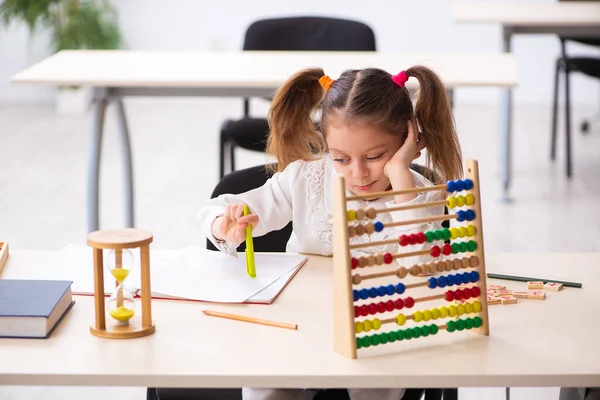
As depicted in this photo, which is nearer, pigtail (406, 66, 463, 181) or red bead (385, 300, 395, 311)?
red bead (385, 300, 395, 311)

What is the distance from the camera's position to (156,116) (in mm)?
6387

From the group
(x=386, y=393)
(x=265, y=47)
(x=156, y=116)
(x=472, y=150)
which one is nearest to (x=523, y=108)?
(x=472, y=150)

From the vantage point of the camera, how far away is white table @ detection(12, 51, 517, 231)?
9.85ft

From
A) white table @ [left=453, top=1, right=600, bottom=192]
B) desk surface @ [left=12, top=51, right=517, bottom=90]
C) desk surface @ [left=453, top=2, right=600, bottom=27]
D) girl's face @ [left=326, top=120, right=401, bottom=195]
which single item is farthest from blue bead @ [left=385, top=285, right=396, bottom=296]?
desk surface @ [left=453, top=2, right=600, bottom=27]

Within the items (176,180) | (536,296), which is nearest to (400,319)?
(536,296)

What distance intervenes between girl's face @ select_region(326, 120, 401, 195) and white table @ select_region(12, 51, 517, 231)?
1275mm

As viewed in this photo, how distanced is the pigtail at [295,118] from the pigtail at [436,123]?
222 mm

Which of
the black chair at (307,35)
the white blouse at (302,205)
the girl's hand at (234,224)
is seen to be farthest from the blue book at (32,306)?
the black chair at (307,35)

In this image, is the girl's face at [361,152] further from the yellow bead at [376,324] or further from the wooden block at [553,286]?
the yellow bead at [376,324]

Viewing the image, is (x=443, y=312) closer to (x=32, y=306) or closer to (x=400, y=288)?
(x=400, y=288)

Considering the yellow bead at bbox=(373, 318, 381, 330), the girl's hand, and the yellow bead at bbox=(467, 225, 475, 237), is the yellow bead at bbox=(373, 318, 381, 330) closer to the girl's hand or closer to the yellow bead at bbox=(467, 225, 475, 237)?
the yellow bead at bbox=(467, 225, 475, 237)

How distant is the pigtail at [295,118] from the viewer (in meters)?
1.85

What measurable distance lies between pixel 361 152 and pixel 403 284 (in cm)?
42

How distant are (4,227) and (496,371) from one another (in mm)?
3330
